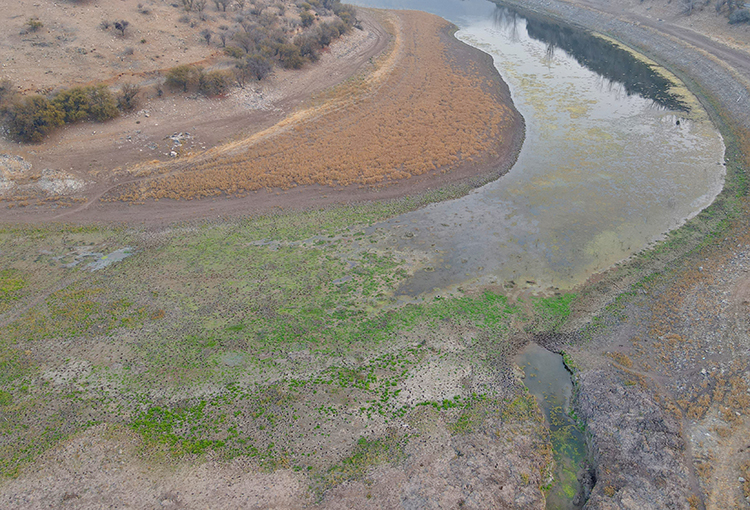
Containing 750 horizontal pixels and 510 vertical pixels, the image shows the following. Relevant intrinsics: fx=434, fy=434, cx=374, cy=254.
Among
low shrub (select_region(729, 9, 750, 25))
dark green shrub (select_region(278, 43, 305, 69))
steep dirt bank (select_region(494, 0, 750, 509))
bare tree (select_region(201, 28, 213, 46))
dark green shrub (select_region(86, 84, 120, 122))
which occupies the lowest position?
steep dirt bank (select_region(494, 0, 750, 509))

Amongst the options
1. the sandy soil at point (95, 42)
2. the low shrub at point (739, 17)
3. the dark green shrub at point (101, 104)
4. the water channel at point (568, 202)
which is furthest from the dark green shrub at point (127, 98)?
the low shrub at point (739, 17)

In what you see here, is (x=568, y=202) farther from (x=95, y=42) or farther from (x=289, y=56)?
(x=95, y=42)

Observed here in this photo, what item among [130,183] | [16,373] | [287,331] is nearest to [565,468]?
[287,331]

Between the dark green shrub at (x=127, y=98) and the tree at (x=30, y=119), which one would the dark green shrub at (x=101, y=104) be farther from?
the tree at (x=30, y=119)

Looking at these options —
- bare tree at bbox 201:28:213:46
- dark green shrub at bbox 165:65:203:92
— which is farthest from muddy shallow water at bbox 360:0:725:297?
bare tree at bbox 201:28:213:46

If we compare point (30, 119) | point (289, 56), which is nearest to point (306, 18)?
point (289, 56)

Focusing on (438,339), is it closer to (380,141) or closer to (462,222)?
(462,222)

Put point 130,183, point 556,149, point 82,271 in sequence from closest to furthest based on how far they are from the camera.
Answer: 1. point 82,271
2. point 130,183
3. point 556,149

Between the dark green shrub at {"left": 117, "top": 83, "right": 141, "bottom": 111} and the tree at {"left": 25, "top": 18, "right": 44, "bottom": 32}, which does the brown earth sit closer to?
the dark green shrub at {"left": 117, "top": 83, "right": 141, "bottom": 111}
